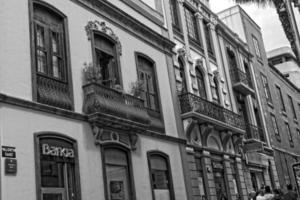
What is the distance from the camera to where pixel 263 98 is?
2980 centimetres

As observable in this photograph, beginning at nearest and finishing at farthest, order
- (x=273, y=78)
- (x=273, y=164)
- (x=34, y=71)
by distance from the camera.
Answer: (x=34, y=71) → (x=273, y=164) → (x=273, y=78)

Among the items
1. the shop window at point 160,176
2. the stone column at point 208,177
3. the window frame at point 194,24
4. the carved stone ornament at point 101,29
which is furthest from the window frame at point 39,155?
the window frame at point 194,24

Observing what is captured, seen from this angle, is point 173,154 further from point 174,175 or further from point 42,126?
point 42,126

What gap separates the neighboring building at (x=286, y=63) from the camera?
1922 inches

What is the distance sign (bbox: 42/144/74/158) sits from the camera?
11.0 m

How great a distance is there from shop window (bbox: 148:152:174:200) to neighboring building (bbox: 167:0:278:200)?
3.60 feet

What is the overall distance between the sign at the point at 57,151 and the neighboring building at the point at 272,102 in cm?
1832

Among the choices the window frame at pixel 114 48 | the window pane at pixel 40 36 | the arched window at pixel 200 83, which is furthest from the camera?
the arched window at pixel 200 83

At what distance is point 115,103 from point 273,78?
24287mm

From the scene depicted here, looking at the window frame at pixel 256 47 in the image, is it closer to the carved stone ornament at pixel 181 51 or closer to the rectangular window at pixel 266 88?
the rectangular window at pixel 266 88

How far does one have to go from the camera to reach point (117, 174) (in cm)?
1349

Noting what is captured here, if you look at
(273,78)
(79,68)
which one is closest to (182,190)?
(79,68)

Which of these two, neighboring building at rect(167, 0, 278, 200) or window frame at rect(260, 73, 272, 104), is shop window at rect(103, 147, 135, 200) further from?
window frame at rect(260, 73, 272, 104)

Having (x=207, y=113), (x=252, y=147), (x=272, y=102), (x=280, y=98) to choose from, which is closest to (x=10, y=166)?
(x=207, y=113)
